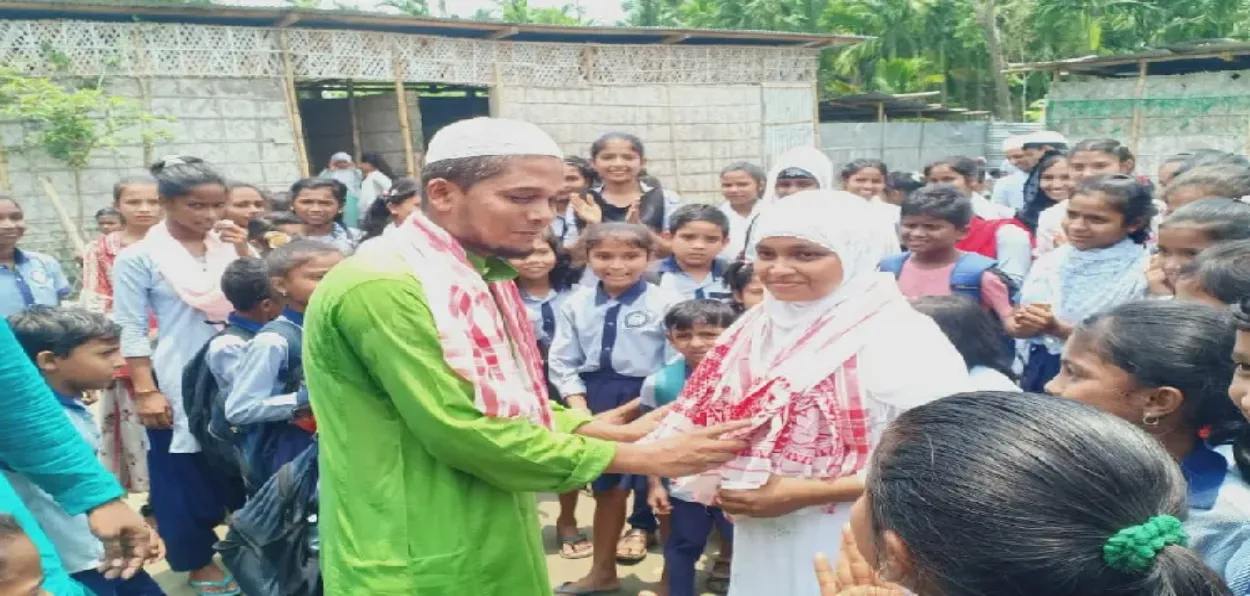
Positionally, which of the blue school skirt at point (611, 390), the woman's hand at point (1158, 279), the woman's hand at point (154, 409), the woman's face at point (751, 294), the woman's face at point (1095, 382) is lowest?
the blue school skirt at point (611, 390)

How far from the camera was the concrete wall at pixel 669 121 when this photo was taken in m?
12.4

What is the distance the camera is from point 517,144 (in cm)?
189

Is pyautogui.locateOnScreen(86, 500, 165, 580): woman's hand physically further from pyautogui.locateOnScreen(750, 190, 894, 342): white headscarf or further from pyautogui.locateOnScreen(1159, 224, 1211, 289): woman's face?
pyautogui.locateOnScreen(1159, 224, 1211, 289): woman's face

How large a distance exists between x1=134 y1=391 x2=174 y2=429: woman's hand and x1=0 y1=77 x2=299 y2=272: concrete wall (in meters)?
6.70

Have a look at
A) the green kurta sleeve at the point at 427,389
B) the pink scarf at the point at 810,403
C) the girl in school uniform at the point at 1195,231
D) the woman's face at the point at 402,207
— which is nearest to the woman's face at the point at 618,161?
the woman's face at the point at 402,207

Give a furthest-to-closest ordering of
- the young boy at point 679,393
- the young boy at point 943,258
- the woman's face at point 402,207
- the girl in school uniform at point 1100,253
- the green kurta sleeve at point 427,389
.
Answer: the woman's face at point 402,207 < the young boy at point 943,258 < the girl in school uniform at point 1100,253 < the young boy at point 679,393 < the green kurta sleeve at point 427,389

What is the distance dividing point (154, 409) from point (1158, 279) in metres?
3.99

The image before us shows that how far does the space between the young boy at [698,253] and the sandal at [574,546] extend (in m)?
1.29

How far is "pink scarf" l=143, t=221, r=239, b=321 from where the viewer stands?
3764 millimetres

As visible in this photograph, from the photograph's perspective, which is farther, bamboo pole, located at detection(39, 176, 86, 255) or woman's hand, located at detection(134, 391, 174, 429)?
bamboo pole, located at detection(39, 176, 86, 255)

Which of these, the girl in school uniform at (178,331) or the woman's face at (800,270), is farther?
the girl in school uniform at (178,331)

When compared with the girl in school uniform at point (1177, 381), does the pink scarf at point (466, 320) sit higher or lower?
higher

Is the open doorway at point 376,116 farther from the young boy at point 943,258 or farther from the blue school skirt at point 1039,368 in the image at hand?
the blue school skirt at point 1039,368

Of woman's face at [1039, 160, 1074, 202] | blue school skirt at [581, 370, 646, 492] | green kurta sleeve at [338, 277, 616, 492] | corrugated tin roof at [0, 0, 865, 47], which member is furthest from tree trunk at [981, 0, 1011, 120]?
green kurta sleeve at [338, 277, 616, 492]
